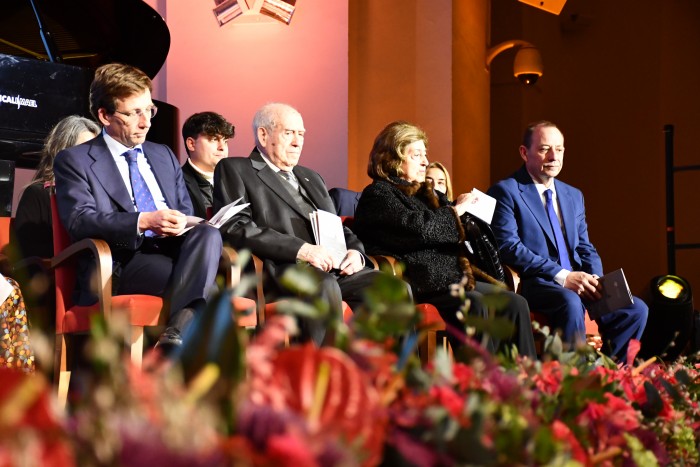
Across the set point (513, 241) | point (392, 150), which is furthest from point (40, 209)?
point (513, 241)

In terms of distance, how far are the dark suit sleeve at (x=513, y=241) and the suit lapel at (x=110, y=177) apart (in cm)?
163

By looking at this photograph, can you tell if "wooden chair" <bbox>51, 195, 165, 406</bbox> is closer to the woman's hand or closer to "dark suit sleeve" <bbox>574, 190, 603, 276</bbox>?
the woman's hand

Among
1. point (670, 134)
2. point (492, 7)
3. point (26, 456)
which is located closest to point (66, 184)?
point (26, 456)

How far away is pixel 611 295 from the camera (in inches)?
149

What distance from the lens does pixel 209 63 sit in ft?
17.6

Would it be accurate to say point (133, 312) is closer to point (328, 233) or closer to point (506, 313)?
point (328, 233)

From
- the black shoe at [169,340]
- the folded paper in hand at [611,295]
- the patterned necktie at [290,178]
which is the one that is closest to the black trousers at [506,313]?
the folded paper in hand at [611,295]

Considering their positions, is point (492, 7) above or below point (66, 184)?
above

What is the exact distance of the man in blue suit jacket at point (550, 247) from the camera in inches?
148

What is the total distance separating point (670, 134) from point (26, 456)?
195 inches

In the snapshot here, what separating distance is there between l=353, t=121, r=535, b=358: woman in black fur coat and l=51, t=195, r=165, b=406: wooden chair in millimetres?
1118

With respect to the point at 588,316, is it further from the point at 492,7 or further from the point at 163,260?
the point at 492,7

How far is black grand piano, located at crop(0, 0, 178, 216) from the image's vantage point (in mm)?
4430

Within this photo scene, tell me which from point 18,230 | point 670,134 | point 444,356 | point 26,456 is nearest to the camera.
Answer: point 26,456
